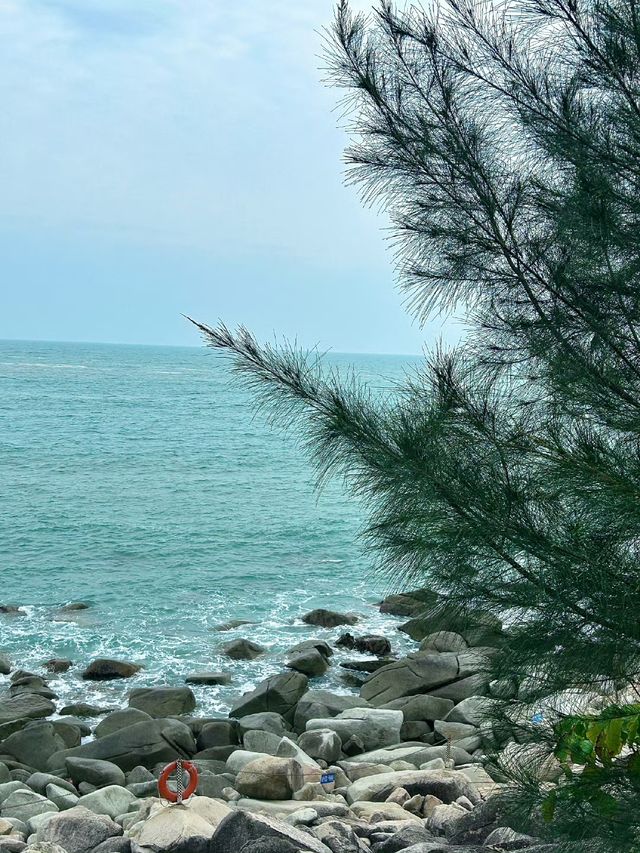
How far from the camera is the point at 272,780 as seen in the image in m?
8.76

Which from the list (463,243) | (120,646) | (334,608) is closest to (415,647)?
(334,608)

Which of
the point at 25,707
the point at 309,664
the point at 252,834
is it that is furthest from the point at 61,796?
the point at 309,664

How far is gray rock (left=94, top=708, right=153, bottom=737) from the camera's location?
12.7 metres

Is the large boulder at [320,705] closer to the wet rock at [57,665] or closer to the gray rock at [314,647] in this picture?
the gray rock at [314,647]

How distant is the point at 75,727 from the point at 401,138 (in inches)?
415

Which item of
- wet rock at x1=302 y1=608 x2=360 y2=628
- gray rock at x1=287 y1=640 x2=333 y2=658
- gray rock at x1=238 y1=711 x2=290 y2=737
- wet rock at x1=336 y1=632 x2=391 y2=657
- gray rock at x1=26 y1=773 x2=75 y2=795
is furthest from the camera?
wet rock at x1=302 y1=608 x2=360 y2=628

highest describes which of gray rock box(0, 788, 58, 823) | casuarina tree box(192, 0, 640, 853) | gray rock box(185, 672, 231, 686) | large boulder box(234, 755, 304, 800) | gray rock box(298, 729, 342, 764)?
casuarina tree box(192, 0, 640, 853)

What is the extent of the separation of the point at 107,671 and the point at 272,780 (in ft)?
24.3

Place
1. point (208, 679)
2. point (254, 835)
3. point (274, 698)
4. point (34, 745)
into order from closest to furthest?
point (254, 835), point (34, 745), point (274, 698), point (208, 679)

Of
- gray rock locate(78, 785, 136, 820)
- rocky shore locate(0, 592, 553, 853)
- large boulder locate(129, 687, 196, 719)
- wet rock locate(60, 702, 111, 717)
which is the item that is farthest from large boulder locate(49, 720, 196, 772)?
gray rock locate(78, 785, 136, 820)

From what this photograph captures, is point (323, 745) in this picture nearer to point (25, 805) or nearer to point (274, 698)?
point (274, 698)

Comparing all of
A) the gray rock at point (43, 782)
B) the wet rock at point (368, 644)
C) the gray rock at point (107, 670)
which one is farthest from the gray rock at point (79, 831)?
the wet rock at point (368, 644)

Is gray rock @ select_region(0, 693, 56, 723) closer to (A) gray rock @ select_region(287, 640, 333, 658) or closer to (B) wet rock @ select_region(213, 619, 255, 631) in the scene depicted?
(A) gray rock @ select_region(287, 640, 333, 658)

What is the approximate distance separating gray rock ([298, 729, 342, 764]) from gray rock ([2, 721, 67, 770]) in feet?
11.3
